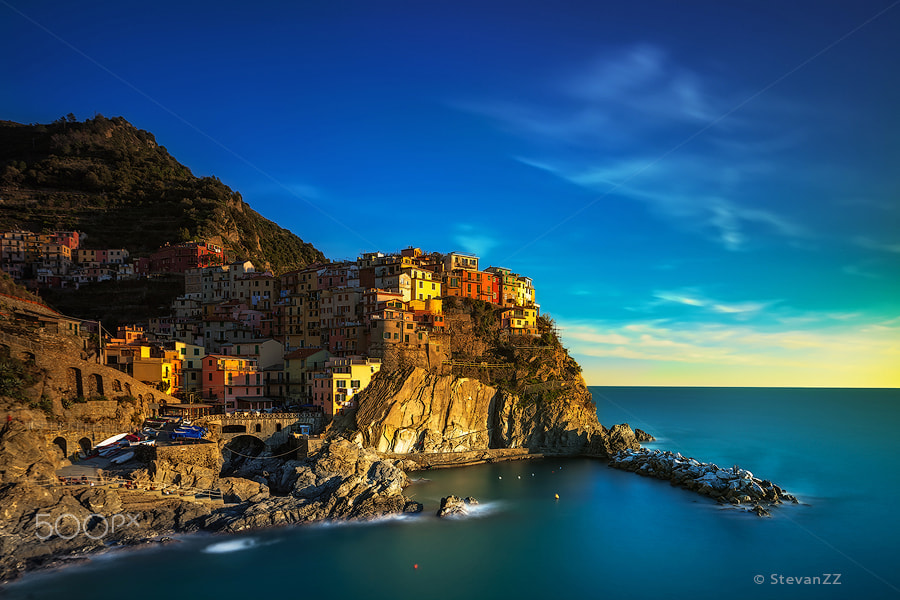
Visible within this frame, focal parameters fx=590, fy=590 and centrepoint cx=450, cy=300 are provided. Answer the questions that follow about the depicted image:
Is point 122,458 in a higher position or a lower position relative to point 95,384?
lower

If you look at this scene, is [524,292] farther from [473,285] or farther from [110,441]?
[110,441]

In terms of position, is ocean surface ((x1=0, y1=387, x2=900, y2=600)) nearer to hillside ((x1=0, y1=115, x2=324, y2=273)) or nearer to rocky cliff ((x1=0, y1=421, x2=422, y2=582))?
rocky cliff ((x1=0, y1=421, x2=422, y2=582))

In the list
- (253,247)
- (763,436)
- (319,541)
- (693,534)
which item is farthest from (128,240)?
(763,436)

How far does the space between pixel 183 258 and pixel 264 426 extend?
40640 millimetres

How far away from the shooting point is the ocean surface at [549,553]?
2658 centimetres

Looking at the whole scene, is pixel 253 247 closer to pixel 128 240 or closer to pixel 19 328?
pixel 128 240

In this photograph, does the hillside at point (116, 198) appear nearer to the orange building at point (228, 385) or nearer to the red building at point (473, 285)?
the red building at point (473, 285)

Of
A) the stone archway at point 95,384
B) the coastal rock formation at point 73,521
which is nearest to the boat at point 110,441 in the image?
the stone archway at point 95,384

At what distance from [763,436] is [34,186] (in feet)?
393

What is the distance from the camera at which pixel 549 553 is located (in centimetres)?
3178

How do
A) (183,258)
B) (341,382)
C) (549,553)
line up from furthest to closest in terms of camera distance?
1. (183,258)
2. (341,382)
3. (549,553)

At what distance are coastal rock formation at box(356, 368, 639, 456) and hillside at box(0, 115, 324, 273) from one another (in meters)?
46.2

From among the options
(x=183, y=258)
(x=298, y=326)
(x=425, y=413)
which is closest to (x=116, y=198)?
(x=183, y=258)

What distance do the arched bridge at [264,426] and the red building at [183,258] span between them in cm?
3645
